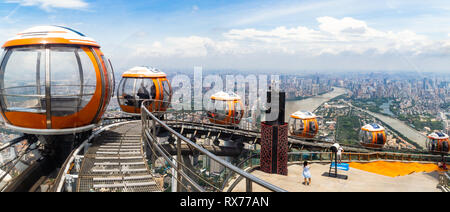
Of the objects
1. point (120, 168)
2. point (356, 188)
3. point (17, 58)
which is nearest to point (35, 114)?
point (17, 58)

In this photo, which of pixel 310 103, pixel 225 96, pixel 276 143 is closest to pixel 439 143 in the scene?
pixel 310 103

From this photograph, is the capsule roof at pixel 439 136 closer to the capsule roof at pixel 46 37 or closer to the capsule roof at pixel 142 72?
the capsule roof at pixel 142 72

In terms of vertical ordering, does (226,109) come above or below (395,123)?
above

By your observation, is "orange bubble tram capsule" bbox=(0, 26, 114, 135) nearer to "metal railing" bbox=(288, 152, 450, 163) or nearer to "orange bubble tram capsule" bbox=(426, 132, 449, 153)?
"metal railing" bbox=(288, 152, 450, 163)

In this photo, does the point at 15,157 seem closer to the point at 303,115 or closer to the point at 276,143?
the point at 276,143

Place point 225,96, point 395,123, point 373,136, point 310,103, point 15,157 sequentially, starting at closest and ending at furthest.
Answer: point 15,157
point 225,96
point 373,136
point 310,103
point 395,123

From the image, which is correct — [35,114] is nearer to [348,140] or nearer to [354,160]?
[354,160]

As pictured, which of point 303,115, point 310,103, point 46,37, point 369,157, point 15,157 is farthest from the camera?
point 310,103

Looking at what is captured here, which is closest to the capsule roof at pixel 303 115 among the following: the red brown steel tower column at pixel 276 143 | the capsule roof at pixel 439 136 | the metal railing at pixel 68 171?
the red brown steel tower column at pixel 276 143
